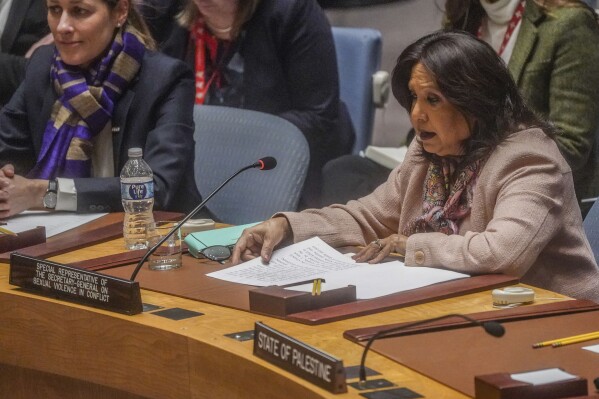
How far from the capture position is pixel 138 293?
7.09ft

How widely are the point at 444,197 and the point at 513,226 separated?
0.32 m

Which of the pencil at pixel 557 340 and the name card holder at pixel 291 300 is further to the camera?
the name card holder at pixel 291 300

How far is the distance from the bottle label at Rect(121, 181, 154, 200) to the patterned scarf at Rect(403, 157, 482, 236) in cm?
61

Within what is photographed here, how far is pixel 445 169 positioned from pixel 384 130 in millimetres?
2348

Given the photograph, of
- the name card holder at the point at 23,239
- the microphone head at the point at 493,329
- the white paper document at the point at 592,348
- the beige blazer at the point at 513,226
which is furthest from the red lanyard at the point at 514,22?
the microphone head at the point at 493,329

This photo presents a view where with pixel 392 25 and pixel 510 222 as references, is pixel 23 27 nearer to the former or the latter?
pixel 392 25

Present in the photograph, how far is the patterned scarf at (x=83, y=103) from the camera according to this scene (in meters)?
3.42

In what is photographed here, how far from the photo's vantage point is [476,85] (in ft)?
8.22

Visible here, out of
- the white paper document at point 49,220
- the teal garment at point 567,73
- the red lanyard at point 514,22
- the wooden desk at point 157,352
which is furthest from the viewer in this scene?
the red lanyard at point 514,22

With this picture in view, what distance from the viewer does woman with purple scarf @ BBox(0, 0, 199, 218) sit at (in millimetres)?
3348

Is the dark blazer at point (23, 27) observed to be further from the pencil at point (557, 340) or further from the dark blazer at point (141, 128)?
the pencil at point (557, 340)

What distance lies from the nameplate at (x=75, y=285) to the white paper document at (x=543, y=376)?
2.65 feet

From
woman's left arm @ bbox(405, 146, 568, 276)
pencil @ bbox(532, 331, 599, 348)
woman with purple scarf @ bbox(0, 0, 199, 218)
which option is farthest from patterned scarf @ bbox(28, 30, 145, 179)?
pencil @ bbox(532, 331, 599, 348)

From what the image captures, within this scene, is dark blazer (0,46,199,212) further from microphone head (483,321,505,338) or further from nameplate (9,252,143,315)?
microphone head (483,321,505,338)
